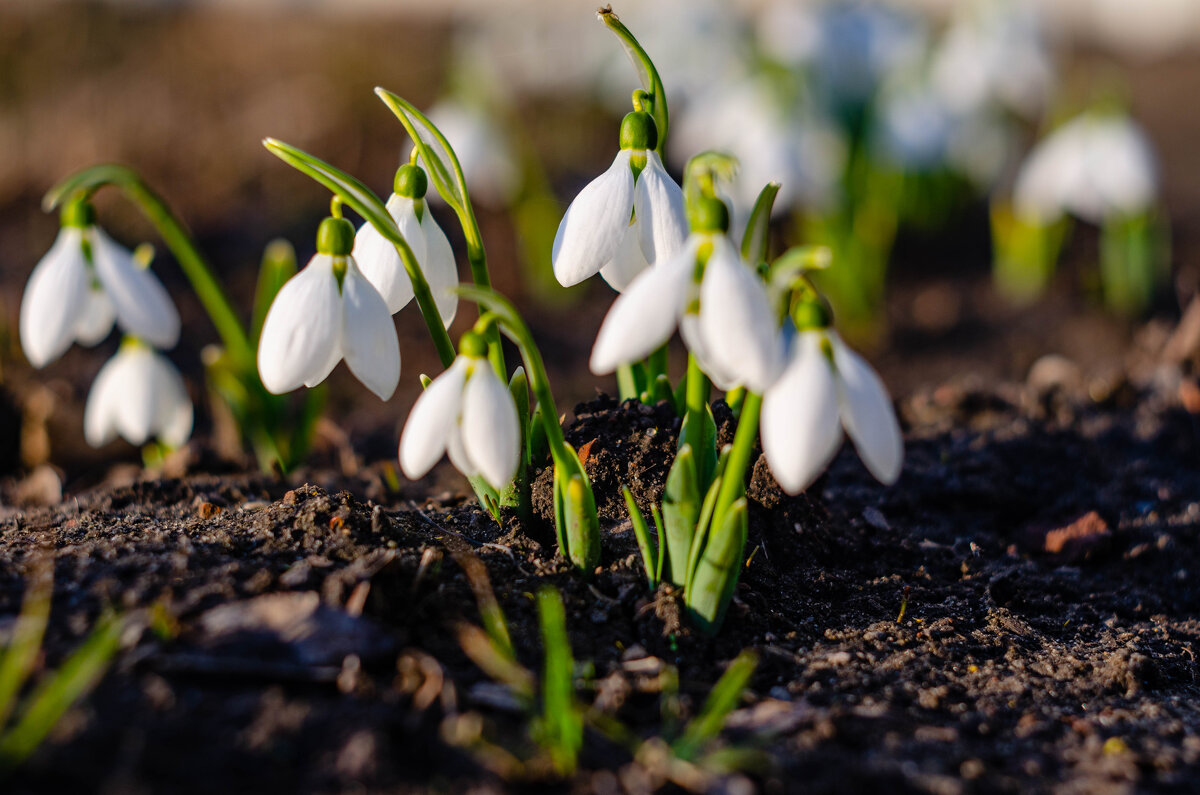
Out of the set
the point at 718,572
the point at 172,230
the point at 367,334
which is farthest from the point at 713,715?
the point at 172,230

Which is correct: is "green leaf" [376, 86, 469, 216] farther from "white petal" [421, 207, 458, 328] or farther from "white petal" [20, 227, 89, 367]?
"white petal" [20, 227, 89, 367]

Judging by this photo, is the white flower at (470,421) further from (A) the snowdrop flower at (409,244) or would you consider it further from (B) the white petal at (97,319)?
(B) the white petal at (97,319)

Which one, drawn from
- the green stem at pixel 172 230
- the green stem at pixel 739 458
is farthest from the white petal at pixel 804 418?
the green stem at pixel 172 230

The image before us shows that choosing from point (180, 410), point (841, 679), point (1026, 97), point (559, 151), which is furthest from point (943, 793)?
point (559, 151)

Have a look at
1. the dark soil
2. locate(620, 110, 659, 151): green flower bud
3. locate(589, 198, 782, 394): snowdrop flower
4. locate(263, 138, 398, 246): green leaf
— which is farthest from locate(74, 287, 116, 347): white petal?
locate(589, 198, 782, 394): snowdrop flower

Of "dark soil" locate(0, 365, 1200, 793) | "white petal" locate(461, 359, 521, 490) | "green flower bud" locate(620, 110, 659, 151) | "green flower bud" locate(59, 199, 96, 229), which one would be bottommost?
"dark soil" locate(0, 365, 1200, 793)

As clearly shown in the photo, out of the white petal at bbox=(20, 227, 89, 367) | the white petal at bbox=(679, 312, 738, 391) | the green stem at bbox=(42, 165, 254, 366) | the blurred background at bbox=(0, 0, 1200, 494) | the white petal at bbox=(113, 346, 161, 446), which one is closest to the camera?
the white petal at bbox=(679, 312, 738, 391)
